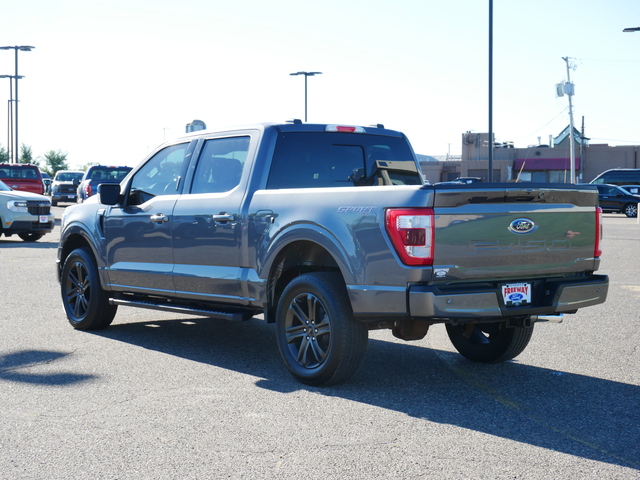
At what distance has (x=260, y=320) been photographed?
9.27 m

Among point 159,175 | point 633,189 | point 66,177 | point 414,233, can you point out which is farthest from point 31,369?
point 633,189

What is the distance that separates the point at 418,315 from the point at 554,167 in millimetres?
75560

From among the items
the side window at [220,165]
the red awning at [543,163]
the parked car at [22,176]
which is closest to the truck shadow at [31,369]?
the side window at [220,165]

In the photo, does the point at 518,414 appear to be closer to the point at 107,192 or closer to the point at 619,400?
the point at 619,400

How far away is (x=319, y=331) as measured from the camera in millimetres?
5906

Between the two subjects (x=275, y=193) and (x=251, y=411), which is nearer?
(x=251, y=411)

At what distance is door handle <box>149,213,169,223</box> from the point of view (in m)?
7.31

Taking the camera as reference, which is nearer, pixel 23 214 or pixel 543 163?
pixel 23 214

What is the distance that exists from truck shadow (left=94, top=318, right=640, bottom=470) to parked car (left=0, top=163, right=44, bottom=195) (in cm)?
2538

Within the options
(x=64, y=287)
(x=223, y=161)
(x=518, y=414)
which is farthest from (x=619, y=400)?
(x=64, y=287)

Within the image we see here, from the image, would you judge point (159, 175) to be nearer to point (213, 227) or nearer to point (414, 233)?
point (213, 227)

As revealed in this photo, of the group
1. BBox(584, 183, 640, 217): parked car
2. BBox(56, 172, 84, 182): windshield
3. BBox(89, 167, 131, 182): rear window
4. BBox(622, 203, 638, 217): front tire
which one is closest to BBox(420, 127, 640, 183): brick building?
BBox(584, 183, 640, 217): parked car

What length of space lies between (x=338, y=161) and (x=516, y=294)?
216 cm

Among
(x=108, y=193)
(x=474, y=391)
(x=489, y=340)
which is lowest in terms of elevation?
(x=474, y=391)
